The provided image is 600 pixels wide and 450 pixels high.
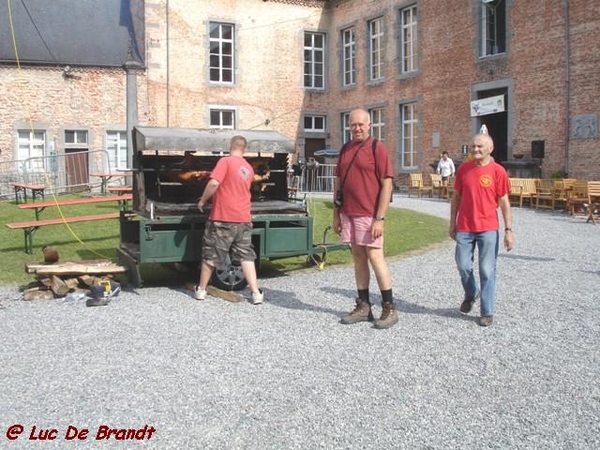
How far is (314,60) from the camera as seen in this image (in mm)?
29969

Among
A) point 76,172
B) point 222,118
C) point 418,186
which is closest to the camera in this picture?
point 76,172

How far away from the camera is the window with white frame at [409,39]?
Answer: 25.0m

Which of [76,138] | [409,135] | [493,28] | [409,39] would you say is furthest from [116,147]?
[493,28]

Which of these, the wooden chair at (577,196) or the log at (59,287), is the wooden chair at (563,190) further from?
the log at (59,287)

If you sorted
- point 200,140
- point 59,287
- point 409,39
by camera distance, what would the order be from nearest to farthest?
point 59,287, point 200,140, point 409,39

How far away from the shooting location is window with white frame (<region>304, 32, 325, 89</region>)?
98.1ft

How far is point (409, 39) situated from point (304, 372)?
74.2ft

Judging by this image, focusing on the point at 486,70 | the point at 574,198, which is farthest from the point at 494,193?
the point at 486,70

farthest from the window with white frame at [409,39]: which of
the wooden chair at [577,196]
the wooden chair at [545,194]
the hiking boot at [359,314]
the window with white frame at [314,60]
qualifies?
the hiking boot at [359,314]

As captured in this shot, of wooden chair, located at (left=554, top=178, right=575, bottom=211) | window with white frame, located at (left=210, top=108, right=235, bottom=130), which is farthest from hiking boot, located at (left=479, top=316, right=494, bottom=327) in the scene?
window with white frame, located at (left=210, top=108, right=235, bottom=130)

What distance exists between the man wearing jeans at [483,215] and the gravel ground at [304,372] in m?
0.37

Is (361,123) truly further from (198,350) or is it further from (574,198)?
(574,198)

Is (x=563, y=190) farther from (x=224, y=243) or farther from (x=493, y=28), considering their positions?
(x=224, y=243)

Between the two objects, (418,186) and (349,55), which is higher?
(349,55)
